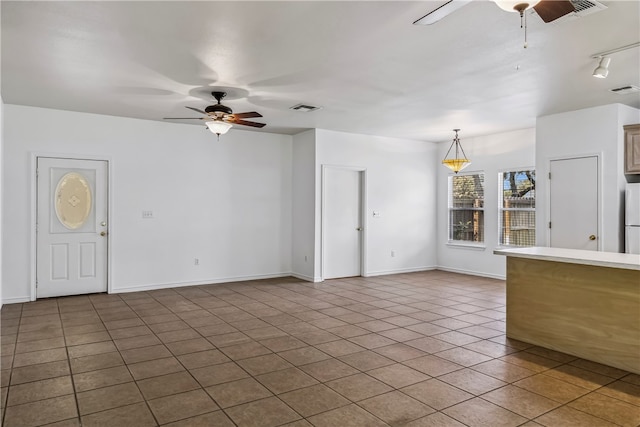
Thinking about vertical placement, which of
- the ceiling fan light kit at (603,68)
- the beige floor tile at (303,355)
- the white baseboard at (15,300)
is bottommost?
the beige floor tile at (303,355)

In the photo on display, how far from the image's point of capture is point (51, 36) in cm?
335

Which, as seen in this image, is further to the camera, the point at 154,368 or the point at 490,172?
the point at 490,172

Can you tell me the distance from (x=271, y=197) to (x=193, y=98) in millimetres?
2824

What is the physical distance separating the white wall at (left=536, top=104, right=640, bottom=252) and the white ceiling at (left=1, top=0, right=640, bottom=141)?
0.22 meters

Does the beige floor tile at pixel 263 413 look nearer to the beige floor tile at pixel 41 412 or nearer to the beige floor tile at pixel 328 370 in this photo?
the beige floor tile at pixel 328 370

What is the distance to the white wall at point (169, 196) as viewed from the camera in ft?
18.7

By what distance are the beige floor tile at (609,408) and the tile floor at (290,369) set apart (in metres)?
0.01

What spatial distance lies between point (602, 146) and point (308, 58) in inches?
166

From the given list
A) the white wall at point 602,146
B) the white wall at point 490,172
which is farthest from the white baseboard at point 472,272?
the white wall at point 602,146

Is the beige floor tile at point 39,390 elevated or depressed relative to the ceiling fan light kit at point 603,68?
depressed

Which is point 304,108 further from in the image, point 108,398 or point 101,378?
point 108,398

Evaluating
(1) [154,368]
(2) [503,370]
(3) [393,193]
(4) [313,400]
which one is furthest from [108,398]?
(3) [393,193]

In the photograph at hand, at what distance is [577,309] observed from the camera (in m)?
3.67

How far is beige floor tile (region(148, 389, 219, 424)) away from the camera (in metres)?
2.60
